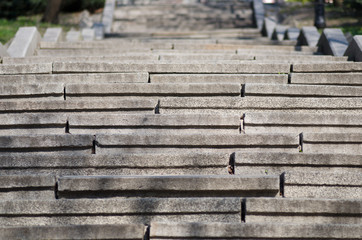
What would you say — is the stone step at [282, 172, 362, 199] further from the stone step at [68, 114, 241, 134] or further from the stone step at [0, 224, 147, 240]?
the stone step at [0, 224, 147, 240]

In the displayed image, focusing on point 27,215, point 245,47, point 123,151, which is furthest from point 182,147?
point 245,47

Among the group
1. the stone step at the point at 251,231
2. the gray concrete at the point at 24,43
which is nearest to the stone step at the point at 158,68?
the gray concrete at the point at 24,43

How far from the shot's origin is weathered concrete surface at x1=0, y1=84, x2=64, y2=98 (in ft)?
18.2

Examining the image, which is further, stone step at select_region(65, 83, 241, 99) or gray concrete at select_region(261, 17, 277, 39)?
gray concrete at select_region(261, 17, 277, 39)

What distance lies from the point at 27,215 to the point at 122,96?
1840 mm

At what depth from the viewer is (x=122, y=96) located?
5.59m

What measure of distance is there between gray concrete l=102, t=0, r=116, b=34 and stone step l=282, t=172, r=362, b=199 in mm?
8684

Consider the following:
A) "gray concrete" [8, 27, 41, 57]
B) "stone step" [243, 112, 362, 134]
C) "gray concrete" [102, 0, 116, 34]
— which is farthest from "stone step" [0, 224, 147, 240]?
"gray concrete" [102, 0, 116, 34]

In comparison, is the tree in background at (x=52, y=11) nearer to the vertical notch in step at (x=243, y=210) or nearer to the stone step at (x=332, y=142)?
the stone step at (x=332, y=142)

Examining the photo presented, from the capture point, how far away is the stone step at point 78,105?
532 centimetres

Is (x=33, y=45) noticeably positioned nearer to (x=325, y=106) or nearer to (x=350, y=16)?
(x=325, y=106)

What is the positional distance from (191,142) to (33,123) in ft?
5.07

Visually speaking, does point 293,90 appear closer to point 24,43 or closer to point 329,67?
point 329,67

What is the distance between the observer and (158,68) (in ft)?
20.0
